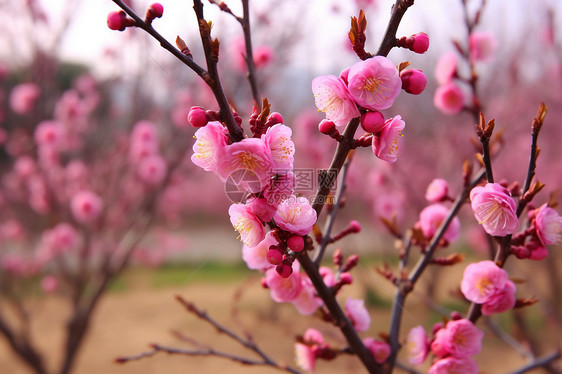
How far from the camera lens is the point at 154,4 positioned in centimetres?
75

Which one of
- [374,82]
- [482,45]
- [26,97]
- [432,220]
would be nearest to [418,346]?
[432,220]

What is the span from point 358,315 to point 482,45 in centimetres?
132

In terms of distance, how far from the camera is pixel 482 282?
37.5 inches

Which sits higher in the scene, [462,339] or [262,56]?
[262,56]

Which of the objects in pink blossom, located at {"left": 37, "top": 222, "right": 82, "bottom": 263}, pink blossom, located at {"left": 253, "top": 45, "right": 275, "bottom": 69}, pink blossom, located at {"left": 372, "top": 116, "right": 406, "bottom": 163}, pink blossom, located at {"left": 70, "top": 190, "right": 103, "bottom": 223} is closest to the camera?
pink blossom, located at {"left": 372, "top": 116, "right": 406, "bottom": 163}

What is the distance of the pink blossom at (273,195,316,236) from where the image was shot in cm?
74

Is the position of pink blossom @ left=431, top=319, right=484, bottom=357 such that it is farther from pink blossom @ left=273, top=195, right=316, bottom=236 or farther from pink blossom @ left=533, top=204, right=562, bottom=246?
pink blossom @ left=273, top=195, right=316, bottom=236

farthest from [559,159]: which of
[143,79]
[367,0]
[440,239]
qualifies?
[440,239]

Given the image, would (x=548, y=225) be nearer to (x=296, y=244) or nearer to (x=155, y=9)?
(x=296, y=244)

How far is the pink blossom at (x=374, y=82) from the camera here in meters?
0.73

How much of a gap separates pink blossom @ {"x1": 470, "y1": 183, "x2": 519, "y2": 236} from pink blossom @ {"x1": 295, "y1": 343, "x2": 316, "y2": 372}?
56cm

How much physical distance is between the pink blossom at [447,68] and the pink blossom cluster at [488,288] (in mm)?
864

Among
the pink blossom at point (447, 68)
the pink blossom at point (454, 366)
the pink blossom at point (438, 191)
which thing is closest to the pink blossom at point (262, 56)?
the pink blossom at point (447, 68)

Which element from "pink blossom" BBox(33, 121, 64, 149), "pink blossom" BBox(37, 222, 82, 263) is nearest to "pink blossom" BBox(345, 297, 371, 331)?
"pink blossom" BBox(37, 222, 82, 263)
